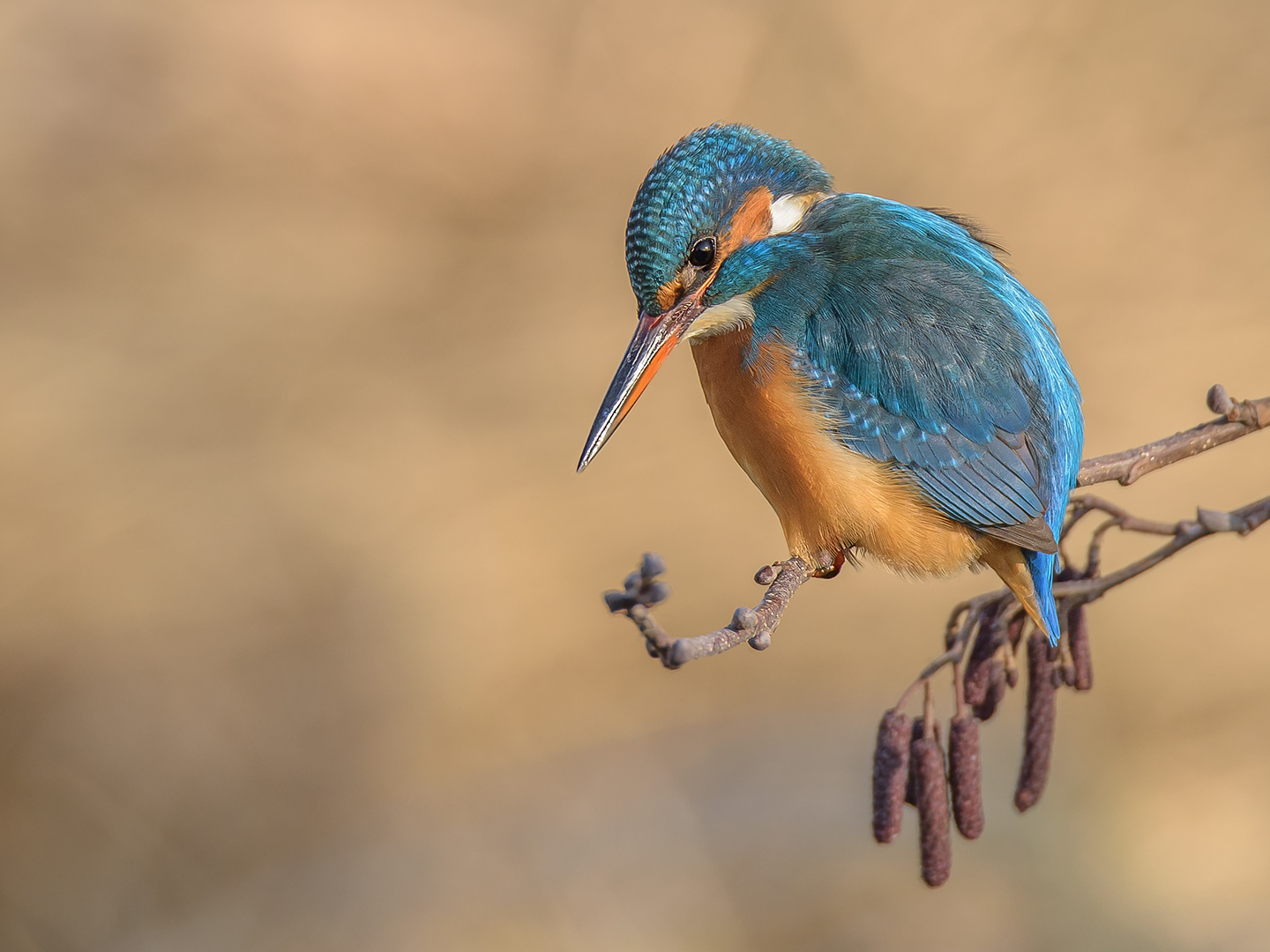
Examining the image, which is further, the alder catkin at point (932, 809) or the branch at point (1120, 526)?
the alder catkin at point (932, 809)

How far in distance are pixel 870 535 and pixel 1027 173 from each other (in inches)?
110

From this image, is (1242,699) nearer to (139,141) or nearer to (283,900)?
(283,900)

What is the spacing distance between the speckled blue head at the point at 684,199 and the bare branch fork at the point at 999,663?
45 centimetres

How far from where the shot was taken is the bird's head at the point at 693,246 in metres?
1.75

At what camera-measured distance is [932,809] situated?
5.17 ft

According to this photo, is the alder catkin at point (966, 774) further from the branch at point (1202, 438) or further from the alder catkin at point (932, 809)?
the branch at point (1202, 438)

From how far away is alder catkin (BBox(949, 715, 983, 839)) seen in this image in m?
1.60

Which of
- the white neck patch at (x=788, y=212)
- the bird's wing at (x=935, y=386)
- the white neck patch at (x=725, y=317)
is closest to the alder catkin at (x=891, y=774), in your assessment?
the bird's wing at (x=935, y=386)

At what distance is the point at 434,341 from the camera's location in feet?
13.4

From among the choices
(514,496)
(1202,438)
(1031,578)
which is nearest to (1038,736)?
(1031,578)

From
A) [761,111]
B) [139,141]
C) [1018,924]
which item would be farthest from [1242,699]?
[139,141]

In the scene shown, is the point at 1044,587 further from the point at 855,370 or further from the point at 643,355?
the point at 643,355

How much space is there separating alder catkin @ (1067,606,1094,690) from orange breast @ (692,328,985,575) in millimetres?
182

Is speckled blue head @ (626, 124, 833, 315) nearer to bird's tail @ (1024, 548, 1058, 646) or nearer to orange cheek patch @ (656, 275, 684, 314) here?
orange cheek patch @ (656, 275, 684, 314)
